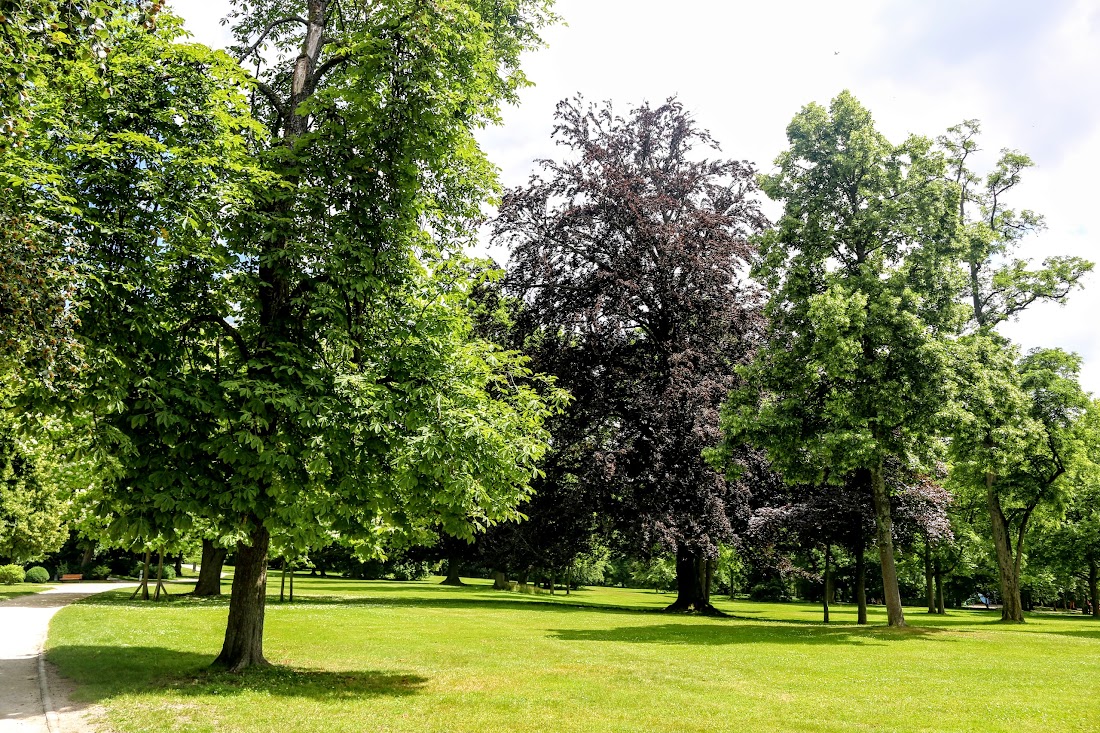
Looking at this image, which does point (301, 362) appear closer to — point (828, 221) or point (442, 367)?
point (442, 367)

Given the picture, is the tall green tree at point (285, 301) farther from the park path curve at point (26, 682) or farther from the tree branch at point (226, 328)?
the park path curve at point (26, 682)

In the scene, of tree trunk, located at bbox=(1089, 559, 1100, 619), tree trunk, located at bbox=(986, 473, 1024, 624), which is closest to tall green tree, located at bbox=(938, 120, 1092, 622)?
tree trunk, located at bbox=(986, 473, 1024, 624)

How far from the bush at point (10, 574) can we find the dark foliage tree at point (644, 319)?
3701cm

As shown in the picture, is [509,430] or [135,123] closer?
[135,123]

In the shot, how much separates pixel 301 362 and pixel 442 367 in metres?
2.29

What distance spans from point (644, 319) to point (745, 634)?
14.8m

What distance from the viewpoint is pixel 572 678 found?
42.4 ft

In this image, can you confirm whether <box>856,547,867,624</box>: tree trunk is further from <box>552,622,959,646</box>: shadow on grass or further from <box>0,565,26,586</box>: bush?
<box>0,565,26,586</box>: bush

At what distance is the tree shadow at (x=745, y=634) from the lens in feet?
64.9

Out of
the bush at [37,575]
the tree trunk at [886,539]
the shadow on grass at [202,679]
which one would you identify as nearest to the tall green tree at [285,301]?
the shadow on grass at [202,679]

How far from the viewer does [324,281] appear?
462 inches

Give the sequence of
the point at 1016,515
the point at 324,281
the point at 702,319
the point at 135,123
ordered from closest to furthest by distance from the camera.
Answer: the point at 135,123
the point at 324,281
the point at 702,319
the point at 1016,515

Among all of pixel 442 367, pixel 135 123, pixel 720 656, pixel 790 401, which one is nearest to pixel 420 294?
pixel 442 367

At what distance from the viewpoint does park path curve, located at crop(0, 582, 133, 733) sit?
9031 millimetres
